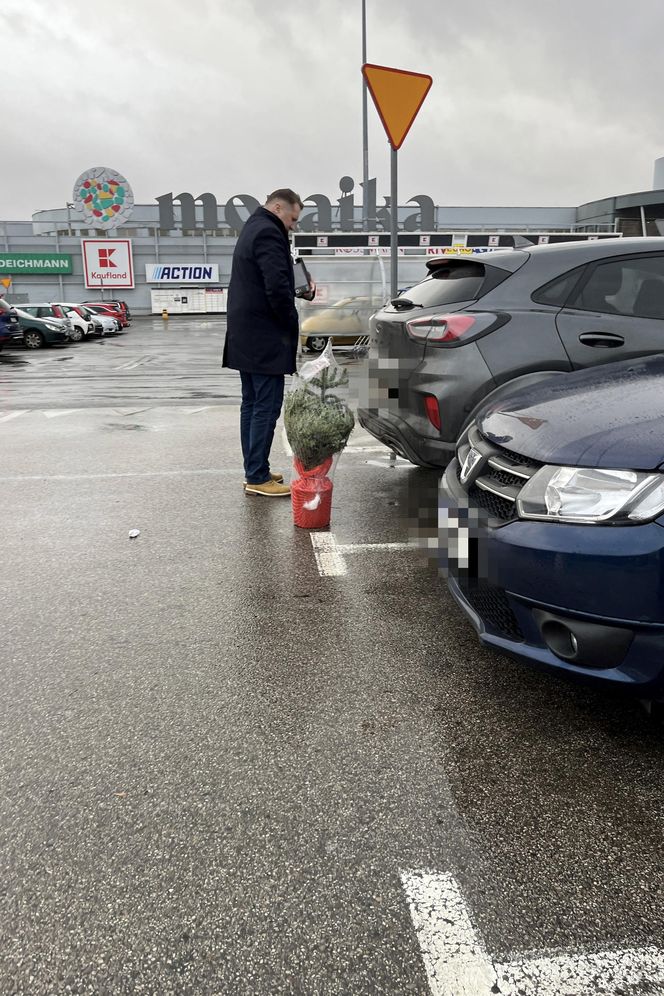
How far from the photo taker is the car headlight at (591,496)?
203 cm

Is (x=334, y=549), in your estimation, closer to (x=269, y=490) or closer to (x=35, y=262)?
(x=269, y=490)

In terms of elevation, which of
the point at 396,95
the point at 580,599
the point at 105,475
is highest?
the point at 396,95

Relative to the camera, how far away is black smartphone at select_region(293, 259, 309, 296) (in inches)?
207

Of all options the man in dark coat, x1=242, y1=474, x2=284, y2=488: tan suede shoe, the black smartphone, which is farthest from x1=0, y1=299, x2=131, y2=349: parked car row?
the man in dark coat

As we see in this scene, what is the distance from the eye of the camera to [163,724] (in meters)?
2.50

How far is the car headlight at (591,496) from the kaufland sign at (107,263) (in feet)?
155

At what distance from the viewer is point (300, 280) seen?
5484 millimetres

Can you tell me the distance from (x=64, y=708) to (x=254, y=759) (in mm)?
778

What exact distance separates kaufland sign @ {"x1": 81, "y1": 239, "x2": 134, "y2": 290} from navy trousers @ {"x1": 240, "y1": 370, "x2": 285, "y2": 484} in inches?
1729

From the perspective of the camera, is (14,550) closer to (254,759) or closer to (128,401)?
(254,759)

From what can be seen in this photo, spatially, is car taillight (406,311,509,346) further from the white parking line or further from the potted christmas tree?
the white parking line

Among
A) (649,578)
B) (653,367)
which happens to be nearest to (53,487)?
(653,367)

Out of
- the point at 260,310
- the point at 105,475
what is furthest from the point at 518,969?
the point at 105,475

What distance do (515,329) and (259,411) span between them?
1.85 meters
